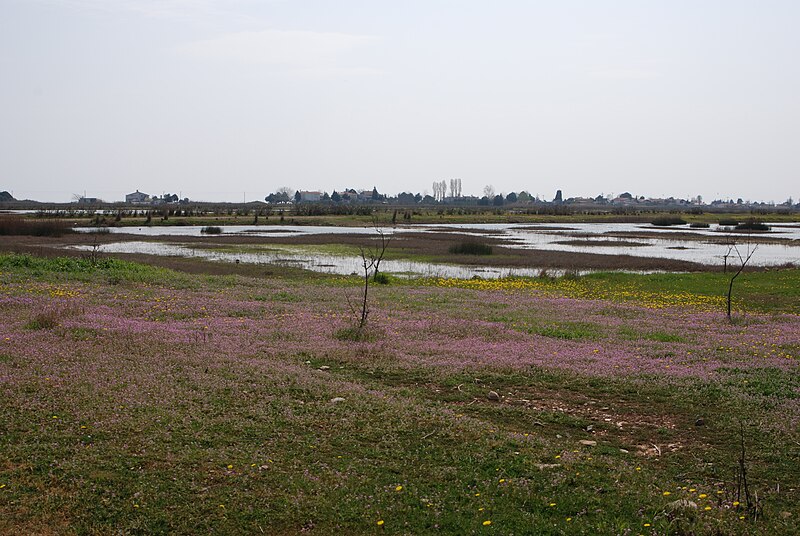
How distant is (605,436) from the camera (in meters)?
10.0

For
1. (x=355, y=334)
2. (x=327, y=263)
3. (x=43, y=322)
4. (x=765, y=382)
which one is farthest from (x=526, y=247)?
(x=43, y=322)

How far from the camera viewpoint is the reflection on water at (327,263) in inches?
1644

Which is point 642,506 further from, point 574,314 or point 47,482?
point 574,314

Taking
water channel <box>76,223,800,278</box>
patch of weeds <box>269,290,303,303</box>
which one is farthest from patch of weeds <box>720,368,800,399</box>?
water channel <box>76,223,800,278</box>

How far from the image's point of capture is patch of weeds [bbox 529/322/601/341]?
17422 millimetres

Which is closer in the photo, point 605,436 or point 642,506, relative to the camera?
point 642,506

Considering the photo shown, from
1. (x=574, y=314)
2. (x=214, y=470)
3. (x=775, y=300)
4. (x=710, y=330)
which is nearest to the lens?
(x=214, y=470)

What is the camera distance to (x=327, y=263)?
151 feet

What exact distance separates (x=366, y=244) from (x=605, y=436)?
5254 cm

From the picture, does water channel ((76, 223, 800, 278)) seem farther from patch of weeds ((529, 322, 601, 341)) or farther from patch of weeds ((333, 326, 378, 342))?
patch of weeds ((333, 326, 378, 342))

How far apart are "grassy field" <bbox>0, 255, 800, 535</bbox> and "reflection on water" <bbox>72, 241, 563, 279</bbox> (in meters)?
21.8

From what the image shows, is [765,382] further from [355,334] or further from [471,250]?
[471,250]

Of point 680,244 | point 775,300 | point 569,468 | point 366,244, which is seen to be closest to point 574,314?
point 775,300

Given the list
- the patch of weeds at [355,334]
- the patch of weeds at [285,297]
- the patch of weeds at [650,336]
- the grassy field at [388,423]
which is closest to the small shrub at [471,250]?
the patch of weeds at [285,297]
